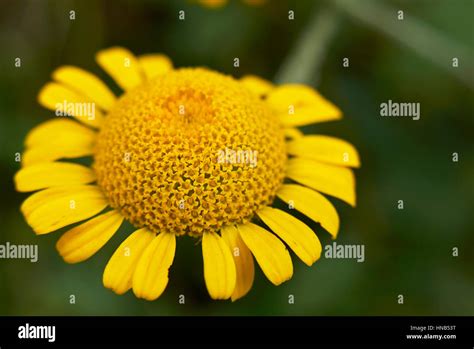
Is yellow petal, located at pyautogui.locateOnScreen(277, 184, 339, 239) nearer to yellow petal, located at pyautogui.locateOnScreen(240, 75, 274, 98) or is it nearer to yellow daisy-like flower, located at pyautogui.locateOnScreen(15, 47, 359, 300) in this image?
yellow daisy-like flower, located at pyautogui.locateOnScreen(15, 47, 359, 300)

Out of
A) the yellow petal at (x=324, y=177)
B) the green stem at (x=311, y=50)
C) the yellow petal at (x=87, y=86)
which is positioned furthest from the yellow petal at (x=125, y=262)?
the green stem at (x=311, y=50)

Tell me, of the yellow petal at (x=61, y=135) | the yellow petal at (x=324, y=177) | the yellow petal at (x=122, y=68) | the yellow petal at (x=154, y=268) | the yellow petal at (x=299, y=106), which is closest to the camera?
the yellow petal at (x=154, y=268)

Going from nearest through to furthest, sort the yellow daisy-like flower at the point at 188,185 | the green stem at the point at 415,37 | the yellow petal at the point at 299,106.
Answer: the yellow daisy-like flower at the point at 188,185, the yellow petal at the point at 299,106, the green stem at the point at 415,37

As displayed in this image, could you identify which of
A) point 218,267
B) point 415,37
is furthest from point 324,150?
point 415,37

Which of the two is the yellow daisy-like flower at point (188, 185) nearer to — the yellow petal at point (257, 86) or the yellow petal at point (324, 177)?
the yellow petal at point (324, 177)

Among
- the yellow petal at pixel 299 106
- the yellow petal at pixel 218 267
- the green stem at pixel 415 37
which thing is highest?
the green stem at pixel 415 37

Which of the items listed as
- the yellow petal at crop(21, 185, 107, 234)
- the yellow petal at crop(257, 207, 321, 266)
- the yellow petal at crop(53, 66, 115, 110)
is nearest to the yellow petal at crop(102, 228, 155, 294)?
the yellow petal at crop(21, 185, 107, 234)

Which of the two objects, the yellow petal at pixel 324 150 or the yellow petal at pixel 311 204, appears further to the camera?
the yellow petal at pixel 324 150

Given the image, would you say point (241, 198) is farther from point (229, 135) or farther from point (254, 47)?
point (254, 47)
